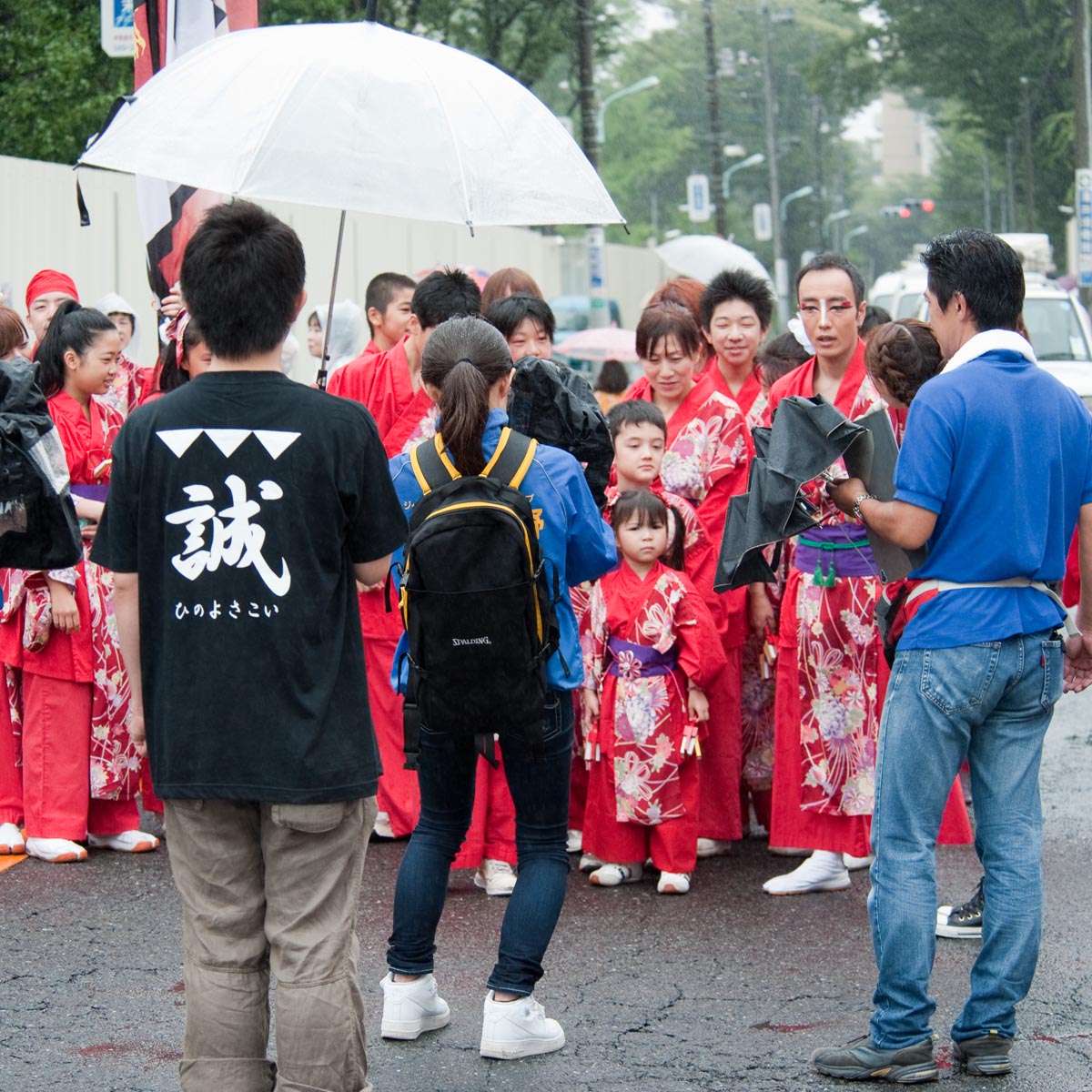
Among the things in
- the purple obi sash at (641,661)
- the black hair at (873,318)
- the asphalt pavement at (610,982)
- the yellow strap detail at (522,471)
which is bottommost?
the asphalt pavement at (610,982)

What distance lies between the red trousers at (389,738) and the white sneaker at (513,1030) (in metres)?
2.03

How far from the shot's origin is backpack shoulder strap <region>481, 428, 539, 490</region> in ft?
13.9

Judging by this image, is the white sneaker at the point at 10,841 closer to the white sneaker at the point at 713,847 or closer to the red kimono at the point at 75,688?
the red kimono at the point at 75,688

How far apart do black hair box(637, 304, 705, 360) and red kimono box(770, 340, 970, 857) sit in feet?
1.89

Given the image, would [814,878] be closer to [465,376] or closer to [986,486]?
[986,486]

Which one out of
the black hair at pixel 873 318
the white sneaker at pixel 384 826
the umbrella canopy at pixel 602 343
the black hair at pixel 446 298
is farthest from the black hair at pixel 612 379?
the black hair at pixel 446 298

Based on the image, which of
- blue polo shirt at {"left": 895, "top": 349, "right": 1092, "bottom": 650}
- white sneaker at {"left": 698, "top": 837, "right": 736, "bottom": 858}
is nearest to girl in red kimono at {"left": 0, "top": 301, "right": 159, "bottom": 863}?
white sneaker at {"left": 698, "top": 837, "right": 736, "bottom": 858}

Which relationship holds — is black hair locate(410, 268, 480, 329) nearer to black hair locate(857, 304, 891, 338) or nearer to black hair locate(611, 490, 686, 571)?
black hair locate(611, 490, 686, 571)

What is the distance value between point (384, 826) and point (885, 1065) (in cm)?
279

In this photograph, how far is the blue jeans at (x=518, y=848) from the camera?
4.27 m

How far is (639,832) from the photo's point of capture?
19.6 ft

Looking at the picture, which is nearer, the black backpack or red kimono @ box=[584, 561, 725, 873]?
the black backpack

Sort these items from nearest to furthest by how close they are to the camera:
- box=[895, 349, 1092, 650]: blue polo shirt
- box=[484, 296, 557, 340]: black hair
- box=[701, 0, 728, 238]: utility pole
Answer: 1. box=[895, 349, 1092, 650]: blue polo shirt
2. box=[484, 296, 557, 340]: black hair
3. box=[701, 0, 728, 238]: utility pole

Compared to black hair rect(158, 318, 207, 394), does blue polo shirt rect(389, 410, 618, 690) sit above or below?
below
